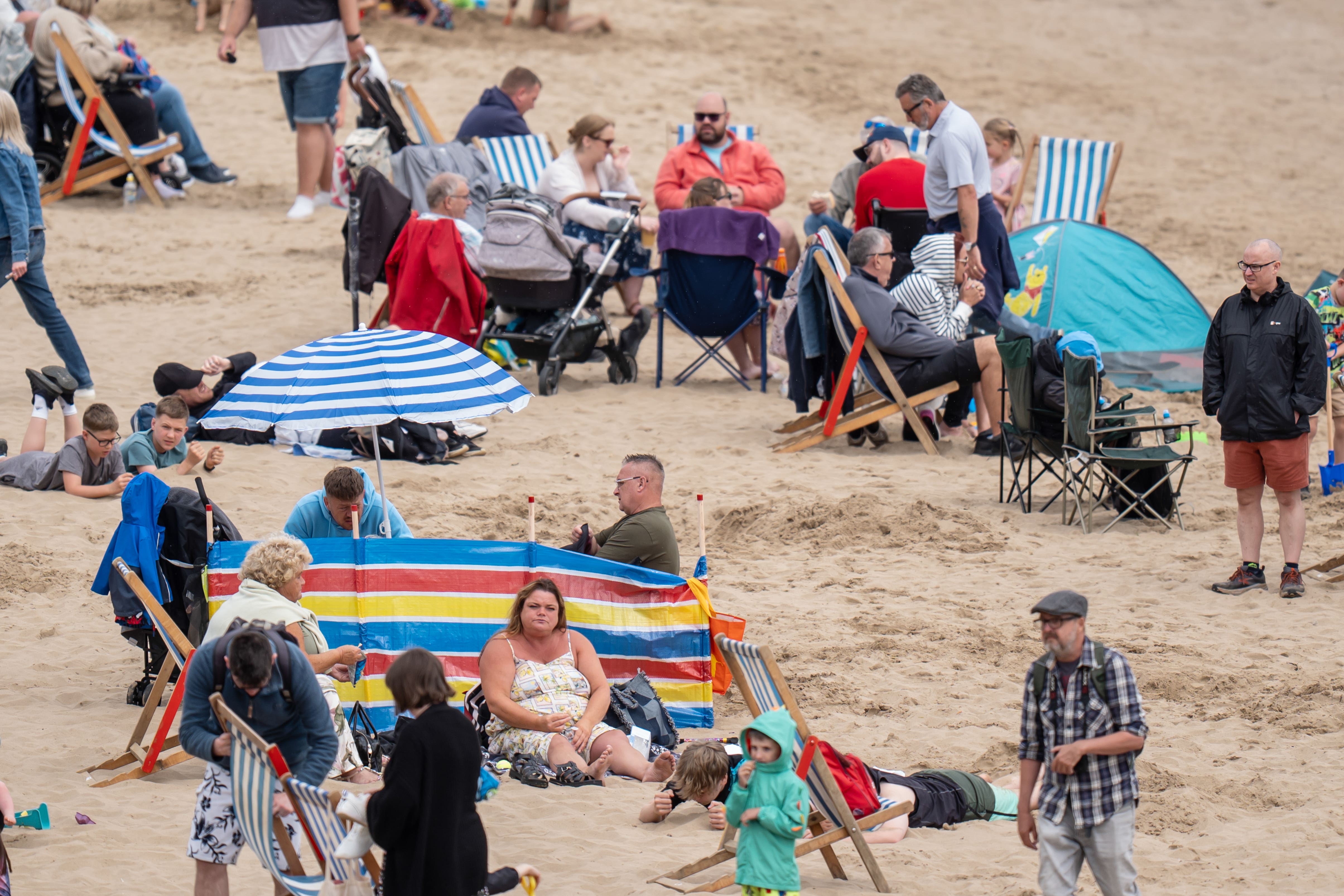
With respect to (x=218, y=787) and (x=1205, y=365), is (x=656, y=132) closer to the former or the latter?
(x=1205, y=365)

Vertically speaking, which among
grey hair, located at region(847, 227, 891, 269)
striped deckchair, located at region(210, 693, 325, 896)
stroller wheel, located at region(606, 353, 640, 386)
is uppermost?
grey hair, located at region(847, 227, 891, 269)

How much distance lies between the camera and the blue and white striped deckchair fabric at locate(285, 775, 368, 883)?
4207 mm

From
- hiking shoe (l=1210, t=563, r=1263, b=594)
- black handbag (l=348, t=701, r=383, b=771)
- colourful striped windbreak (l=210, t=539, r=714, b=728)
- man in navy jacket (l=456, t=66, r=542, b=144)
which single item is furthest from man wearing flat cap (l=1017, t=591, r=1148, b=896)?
man in navy jacket (l=456, t=66, r=542, b=144)

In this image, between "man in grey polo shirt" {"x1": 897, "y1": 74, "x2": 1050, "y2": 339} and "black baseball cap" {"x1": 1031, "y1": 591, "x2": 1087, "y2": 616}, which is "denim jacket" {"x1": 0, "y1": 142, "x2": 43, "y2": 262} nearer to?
"man in grey polo shirt" {"x1": 897, "y1": 74, "x2": 1050, "y2": 339}

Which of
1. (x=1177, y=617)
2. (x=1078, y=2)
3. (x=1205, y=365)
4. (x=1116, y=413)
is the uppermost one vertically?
(x=1078, y=2)

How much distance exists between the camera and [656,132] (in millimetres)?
16875

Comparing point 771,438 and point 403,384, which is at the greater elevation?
point 403,384

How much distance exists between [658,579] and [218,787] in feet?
7.35

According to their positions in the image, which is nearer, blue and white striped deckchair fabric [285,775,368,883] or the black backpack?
A: blue and white striped deckchair fabric [285,775,368,883]

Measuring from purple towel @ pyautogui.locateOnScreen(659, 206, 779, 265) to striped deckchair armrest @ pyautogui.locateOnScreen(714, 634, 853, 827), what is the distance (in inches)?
222

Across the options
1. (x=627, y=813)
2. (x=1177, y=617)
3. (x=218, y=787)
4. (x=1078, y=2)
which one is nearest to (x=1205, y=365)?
(x=1177, y=617)

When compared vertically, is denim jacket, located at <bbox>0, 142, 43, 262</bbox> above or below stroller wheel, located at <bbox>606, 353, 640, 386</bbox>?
above

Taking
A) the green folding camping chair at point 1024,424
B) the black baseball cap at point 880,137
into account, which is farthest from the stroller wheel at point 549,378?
the green folding camping chair at point 1024,424

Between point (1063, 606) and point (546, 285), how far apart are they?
7011 millimetres
